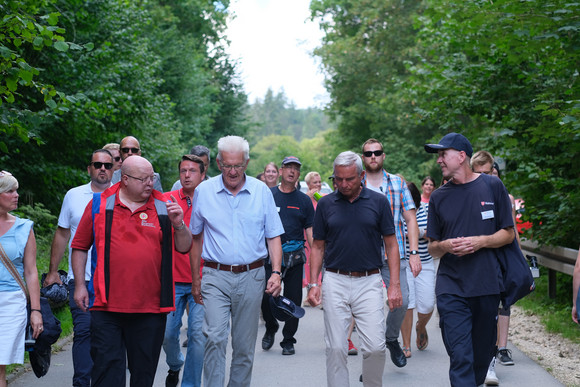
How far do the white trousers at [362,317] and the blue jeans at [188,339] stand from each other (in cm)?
121

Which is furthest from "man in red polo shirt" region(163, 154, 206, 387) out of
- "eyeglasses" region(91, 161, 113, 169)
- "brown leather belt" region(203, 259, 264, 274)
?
"brown leather belt" region(203, 259, 264, 274)

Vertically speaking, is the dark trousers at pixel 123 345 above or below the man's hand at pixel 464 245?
below

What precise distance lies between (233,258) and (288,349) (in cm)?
355

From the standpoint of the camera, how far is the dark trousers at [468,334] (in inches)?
236

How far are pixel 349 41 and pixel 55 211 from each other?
994 inches

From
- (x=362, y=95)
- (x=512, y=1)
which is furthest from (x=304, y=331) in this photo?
(x=362, y=95)

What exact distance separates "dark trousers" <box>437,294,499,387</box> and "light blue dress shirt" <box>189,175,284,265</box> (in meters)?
1.51

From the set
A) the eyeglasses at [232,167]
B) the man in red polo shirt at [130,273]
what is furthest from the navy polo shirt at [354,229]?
the man in red polo shirt at [130,273]

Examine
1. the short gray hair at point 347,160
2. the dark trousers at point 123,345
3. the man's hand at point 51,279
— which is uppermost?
the short gray hair at point 347,160

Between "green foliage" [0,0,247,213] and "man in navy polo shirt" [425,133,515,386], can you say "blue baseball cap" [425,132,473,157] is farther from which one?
"green foliage" [0,0,247,213]

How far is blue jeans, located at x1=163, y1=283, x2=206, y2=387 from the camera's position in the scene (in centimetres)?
697

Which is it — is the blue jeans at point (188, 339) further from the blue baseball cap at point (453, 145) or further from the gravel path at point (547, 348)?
the gravel path at point (547, 348)

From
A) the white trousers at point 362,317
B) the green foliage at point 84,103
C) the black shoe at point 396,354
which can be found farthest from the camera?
the green foliage at point 84,103

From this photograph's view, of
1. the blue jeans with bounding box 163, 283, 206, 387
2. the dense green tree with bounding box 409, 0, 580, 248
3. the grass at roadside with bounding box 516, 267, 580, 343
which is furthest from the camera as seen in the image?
the grass at roadside with bounding box 516, 267, 580, 343
